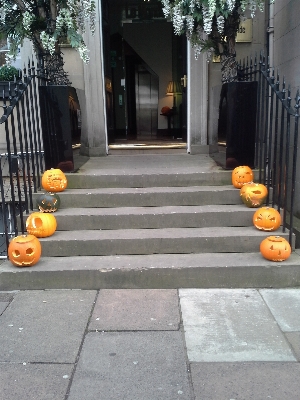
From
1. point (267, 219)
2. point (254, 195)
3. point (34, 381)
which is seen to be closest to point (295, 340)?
point (267, 219)

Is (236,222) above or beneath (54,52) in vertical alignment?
beneath

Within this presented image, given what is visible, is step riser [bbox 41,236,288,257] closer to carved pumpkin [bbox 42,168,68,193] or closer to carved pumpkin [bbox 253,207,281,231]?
carved pumpkin [bbox 253,207,281,231]

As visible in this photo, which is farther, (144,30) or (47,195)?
(144,30)

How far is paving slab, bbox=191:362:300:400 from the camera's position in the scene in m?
2.27

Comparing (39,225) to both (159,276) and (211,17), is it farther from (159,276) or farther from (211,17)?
(211,17)

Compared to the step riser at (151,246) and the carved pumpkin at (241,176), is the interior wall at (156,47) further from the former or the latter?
the step riser at (151,246)

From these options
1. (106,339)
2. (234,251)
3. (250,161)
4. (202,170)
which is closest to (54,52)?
(202,170)

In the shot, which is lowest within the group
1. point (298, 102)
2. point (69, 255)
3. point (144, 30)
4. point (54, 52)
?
point (69, 255)

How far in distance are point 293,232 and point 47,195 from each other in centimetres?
282

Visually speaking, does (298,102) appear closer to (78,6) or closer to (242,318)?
(242,318)

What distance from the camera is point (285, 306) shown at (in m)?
3.29

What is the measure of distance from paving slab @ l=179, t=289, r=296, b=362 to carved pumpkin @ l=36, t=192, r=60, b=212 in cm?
176

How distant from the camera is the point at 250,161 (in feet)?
16.0

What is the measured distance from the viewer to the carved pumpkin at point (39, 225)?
398 cm
